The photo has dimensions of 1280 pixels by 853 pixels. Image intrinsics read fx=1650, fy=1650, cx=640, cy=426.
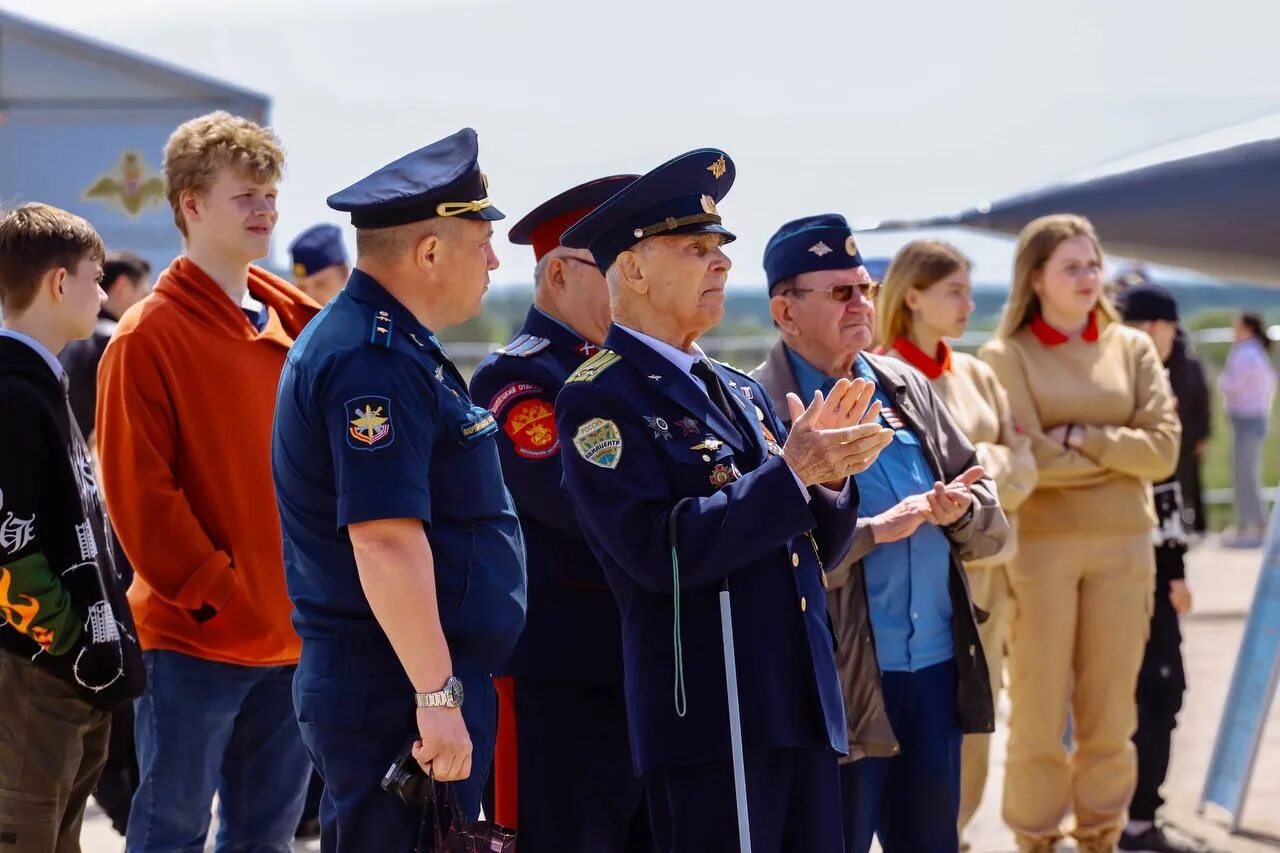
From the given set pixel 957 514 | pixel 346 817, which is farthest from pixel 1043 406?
pixel 346 817

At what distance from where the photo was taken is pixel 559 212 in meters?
3.55

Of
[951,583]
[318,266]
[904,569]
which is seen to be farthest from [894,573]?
[318,266]

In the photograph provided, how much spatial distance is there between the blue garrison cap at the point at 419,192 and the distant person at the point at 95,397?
198 centimetres

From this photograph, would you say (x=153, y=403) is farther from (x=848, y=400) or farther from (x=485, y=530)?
(x=848, y=400)

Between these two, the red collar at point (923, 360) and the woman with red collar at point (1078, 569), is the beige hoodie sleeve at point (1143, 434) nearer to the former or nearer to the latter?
the woman with red collar at point (1078, 569)

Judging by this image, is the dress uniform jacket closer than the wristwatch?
No

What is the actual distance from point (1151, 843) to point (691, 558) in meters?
3.02

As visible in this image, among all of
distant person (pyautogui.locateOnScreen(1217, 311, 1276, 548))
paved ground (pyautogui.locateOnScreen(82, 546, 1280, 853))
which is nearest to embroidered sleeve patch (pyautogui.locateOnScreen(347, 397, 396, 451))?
paved ground (pyautogui.locateOnScreen(82, 546, 1280, 853))

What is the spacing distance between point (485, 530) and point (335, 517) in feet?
0.81

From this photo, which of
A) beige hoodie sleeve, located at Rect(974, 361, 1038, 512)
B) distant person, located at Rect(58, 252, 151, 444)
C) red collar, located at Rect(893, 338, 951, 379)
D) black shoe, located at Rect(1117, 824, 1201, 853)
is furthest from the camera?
distant person, located at Rect(58, 252, 151, 444)

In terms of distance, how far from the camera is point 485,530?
2746 millimetres

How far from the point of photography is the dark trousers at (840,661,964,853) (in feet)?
11.6

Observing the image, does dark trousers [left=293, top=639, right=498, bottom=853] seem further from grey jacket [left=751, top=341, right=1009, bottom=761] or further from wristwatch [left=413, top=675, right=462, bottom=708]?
grey jacket [left=751, top=341, right=1009, bottom=761]

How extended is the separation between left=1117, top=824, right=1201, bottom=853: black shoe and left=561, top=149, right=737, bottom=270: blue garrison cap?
3004mm
